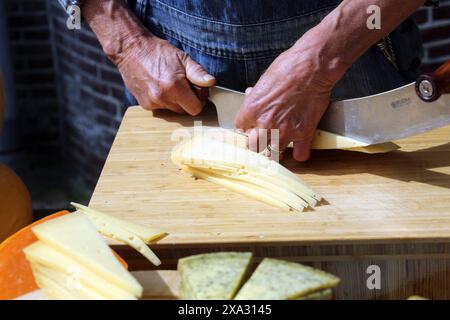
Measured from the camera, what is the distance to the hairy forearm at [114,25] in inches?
90.7

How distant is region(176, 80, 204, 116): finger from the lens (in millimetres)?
2168

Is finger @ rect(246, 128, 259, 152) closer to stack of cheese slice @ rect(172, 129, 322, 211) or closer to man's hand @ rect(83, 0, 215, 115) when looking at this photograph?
stack of cheese slice @ rect(172, 129, 322, 211)

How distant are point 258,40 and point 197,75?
0.63 ft

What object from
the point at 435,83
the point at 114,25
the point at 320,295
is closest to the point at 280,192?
the point at 435,83

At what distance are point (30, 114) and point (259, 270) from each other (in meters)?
3.48

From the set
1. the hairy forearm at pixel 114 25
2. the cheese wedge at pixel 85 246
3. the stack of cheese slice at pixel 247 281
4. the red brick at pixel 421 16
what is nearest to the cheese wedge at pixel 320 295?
the stack of cheese slice at pixel 247 281

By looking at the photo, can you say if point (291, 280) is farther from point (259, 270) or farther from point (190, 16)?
point (190, 16)

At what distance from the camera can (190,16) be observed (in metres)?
2.19

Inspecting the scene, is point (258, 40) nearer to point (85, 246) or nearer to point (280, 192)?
point (280, 192)

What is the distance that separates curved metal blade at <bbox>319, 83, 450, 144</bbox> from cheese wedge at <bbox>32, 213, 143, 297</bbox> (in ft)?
2.43

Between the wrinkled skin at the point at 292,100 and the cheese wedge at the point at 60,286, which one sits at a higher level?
the wrinkled skin at the point at 292,100

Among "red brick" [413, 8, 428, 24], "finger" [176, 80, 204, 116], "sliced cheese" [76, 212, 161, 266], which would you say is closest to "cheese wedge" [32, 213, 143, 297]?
"sliced cheese" [76, 212, 161, 266]

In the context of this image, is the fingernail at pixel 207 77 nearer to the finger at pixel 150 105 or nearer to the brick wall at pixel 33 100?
the finger at pixel 150 105

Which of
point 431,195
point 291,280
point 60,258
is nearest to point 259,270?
point 291,280
